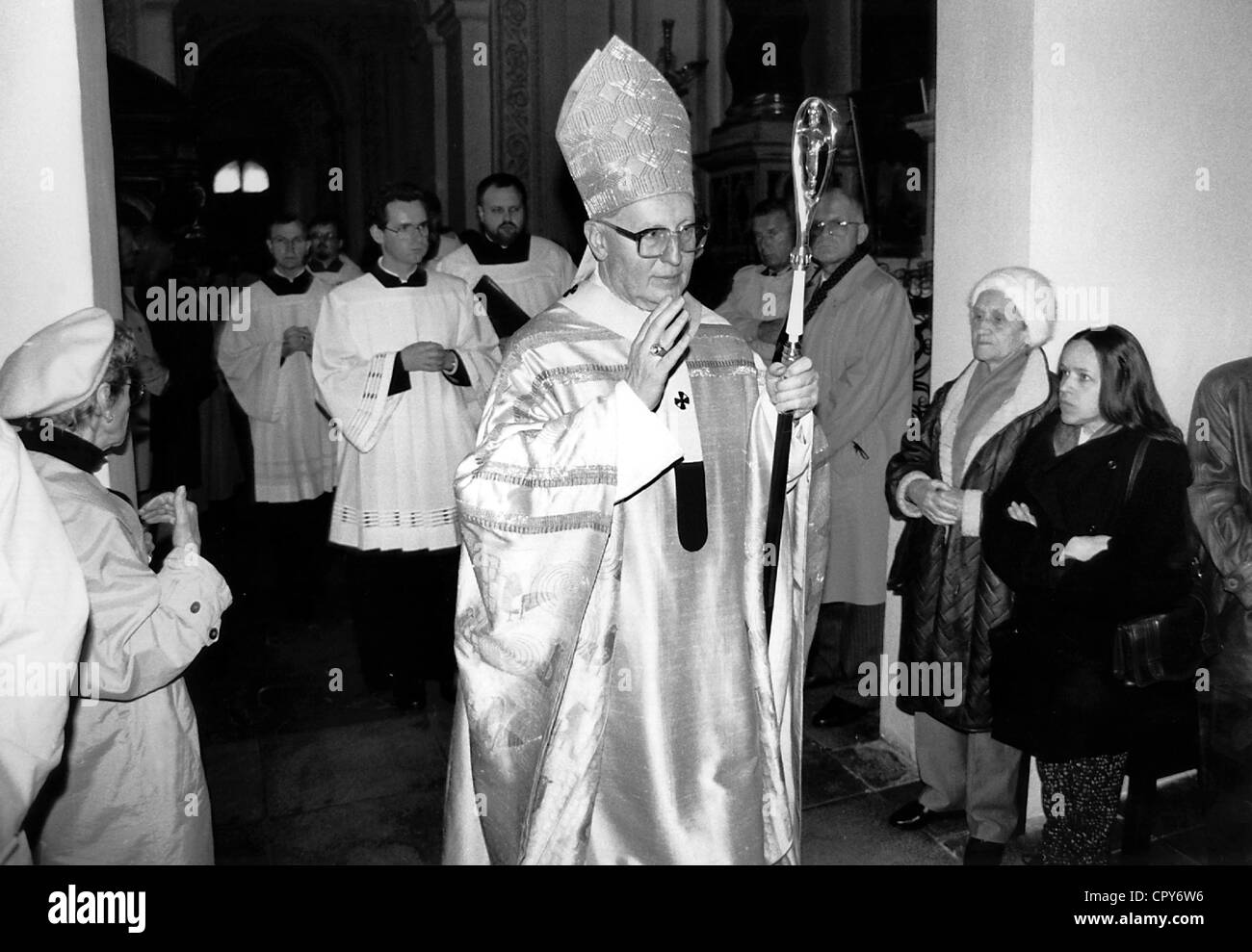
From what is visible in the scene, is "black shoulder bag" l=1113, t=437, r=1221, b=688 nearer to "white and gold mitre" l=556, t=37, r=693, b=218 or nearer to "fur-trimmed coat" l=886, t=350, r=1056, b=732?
"fur-trimmed coat" l=886, t=350, r=1056, b=732

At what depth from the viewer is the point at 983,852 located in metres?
3.16

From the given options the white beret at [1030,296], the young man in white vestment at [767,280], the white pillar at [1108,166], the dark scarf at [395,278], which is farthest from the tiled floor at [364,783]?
the young man in white vestment at [767,280]

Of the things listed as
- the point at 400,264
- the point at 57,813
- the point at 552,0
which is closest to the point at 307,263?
the point at 400,264

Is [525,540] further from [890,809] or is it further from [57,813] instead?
[890,809]

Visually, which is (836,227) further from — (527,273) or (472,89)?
(472,89)

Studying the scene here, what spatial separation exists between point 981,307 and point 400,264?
91.8 inches

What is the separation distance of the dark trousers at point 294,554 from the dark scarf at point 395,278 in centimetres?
151

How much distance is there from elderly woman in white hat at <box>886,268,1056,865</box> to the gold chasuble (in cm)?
78

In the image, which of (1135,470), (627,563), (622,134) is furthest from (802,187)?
(1135,470)

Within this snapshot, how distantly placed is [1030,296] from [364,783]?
2535 mm

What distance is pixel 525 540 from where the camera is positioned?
2.12 metres

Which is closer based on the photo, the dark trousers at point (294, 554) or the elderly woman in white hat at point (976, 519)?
the elderly woman in white hat at point (976, 519)

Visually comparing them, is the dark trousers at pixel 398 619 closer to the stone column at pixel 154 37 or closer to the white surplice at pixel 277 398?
the white surplice at pixel 277 398

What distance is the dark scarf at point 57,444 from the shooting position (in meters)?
2.15
